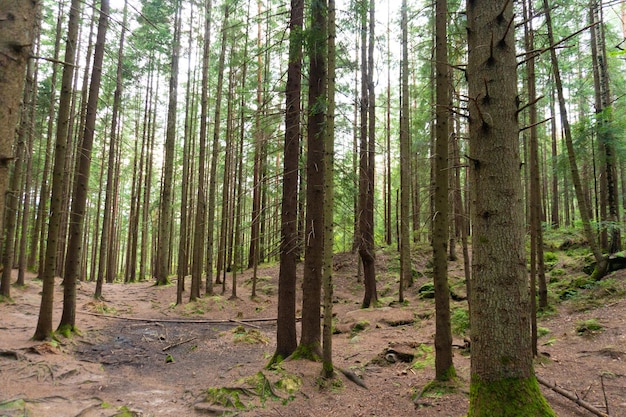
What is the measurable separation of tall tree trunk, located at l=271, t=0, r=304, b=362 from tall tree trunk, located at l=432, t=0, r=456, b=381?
2.87 metres

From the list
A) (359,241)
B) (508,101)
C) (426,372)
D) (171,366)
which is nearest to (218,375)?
(171,366)

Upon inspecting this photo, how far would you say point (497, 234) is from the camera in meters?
3.18

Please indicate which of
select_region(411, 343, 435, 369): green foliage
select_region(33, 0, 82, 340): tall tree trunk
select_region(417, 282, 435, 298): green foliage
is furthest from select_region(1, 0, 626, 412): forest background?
select_region(411, 343, 435, 369): green foliage

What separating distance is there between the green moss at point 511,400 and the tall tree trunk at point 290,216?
493 cm

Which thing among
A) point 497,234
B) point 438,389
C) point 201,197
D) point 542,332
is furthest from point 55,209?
point 542,332

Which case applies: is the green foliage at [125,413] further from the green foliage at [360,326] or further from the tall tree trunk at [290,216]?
the green foliage at [360,326]

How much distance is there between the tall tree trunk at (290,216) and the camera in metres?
7.72

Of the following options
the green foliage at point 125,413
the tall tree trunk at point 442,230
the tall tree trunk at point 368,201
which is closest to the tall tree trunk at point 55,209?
the green foliage at point 125,413

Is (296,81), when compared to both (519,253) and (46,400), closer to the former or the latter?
(519,253)

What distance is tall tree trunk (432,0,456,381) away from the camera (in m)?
5.83

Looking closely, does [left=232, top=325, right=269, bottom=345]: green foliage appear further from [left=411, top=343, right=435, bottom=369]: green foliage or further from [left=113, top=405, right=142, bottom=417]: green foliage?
[left=113, top=405, right=142, bottom=417]: green foliage

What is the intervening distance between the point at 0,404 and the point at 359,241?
947cm

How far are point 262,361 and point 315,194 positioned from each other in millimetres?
4245

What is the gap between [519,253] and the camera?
3.17 m
